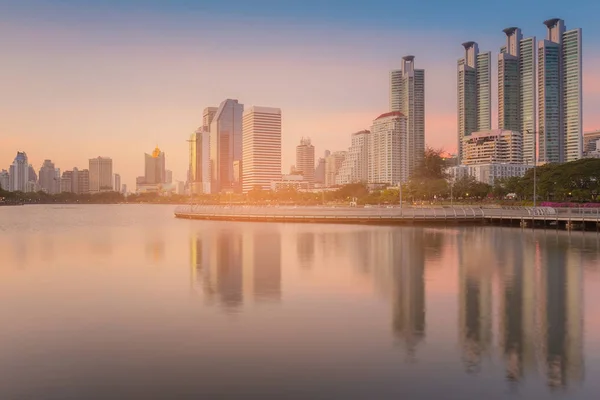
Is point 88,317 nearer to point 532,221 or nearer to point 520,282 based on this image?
point 520,282

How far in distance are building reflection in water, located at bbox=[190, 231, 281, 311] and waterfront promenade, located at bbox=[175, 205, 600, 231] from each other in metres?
20.8

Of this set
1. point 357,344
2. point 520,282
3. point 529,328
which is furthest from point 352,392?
point 520,282

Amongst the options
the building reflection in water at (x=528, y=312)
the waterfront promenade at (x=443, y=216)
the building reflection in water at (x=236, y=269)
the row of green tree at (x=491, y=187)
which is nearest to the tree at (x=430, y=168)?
the row of green tree at (x=491, y=187)

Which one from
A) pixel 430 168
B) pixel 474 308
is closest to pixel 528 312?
pixel 474 308

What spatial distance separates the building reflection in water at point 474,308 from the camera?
537 inches

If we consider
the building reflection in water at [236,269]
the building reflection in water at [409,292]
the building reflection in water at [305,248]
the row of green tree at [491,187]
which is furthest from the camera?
the row of green tree at [491,187]

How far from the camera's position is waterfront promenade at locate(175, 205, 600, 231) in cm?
5409

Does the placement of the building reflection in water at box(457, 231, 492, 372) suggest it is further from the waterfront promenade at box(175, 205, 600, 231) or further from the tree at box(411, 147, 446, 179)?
the tree at box(411, 147, 446, 179)

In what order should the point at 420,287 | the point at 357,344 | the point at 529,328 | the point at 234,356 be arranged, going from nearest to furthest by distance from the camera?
the point at 234,356, the point at 357,344, the point at 529,328, the point at 420,287

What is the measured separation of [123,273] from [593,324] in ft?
72.3

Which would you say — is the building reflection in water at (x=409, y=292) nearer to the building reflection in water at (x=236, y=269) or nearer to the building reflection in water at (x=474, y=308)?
the building reflection in water at (x=474, y=308)

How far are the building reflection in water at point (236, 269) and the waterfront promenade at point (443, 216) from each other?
20.8 metres

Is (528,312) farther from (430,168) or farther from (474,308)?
(430,168)

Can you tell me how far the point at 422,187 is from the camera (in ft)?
346
